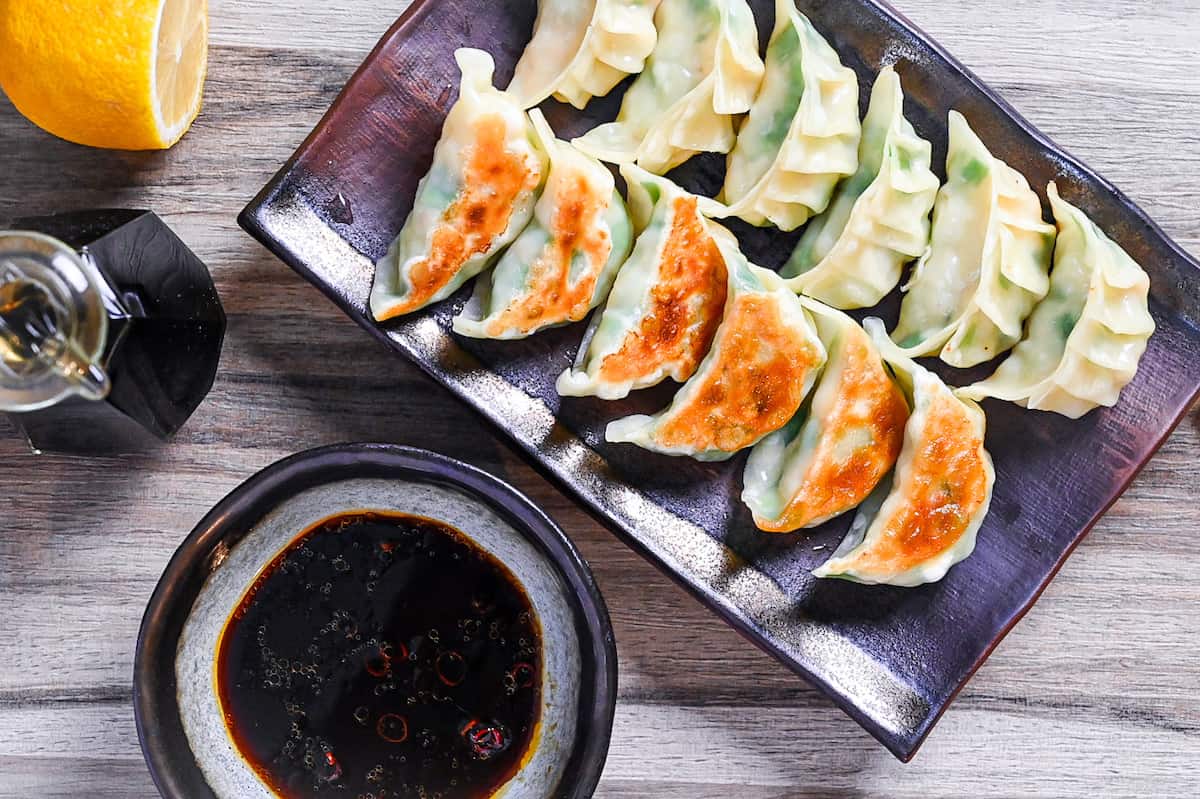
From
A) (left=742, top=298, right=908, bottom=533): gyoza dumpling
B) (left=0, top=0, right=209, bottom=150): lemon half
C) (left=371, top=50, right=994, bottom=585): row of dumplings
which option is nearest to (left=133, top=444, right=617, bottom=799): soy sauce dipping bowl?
(left=371, top=50, right=994, bottom=585): row of dumplings

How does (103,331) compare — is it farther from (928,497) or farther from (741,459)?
(928,497)

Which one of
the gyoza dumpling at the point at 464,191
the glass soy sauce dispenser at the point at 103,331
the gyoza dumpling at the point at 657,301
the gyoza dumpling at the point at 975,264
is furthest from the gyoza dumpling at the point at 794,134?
the glass soy sauce dispenser at the point at 103,331

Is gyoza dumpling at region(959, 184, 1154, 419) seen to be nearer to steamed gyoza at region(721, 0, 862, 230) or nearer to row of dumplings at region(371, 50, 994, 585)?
row of dumplings at region(371, 50, 994, 585)

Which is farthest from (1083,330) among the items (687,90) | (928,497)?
(687,90)

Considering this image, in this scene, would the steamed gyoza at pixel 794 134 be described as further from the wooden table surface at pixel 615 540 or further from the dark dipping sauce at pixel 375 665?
the dark dipping sauce at pixel 375 665

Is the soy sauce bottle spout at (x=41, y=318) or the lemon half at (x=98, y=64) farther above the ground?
the lemon half at (x=98, y=64)

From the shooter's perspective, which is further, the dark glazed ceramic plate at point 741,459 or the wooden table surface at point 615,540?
the wooden table surface at point 615,540
